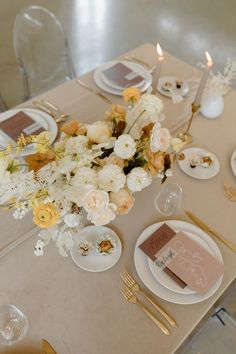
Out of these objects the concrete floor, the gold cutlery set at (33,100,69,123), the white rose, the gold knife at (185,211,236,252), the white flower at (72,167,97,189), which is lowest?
the concrete floor

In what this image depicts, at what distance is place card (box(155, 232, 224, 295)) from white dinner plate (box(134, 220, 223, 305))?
22mm

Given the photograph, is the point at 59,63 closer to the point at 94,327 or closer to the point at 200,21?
the point at 94,327

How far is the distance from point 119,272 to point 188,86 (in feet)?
3.68

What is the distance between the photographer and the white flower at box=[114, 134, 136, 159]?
0.97 metres

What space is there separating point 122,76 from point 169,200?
2.69 ft

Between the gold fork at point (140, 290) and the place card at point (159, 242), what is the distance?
0.10 metres

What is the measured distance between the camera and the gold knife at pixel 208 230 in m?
1.20

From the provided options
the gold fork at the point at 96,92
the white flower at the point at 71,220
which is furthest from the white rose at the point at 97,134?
the gold fork at the point at 96,92

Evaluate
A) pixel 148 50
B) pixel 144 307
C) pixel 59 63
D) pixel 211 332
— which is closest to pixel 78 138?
pixel 144 307

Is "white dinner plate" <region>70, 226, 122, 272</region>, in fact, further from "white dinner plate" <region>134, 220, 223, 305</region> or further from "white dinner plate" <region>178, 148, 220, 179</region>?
"white dinner plate" <region>178, 148, 220, 179</region>

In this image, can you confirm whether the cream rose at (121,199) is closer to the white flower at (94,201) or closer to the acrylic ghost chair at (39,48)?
the white flower at (94,201)

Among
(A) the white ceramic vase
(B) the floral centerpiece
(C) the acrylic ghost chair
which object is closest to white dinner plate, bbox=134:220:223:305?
(B) the floral centerpiece

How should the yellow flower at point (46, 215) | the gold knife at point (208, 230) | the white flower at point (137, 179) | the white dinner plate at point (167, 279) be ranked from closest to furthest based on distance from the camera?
1. the yellow flower at point (46, 215)
2. the white flower at point (137, 179)
3. the white dinner plate at point (167, 279)
4. the gold knife at point (208, 230)

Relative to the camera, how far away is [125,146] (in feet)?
3.18
